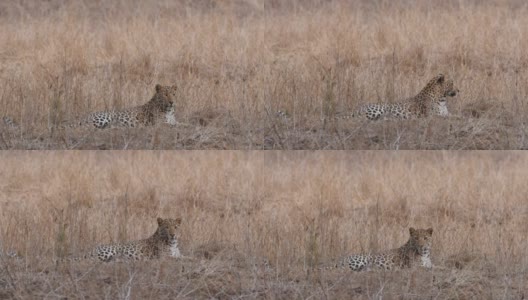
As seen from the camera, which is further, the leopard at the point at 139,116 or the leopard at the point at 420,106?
the leopard at the point at 420,106

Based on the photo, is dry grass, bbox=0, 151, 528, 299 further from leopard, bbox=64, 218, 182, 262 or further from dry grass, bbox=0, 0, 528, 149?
dry grass, bbox=0, 0, 528, 149

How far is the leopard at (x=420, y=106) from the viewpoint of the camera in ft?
40.9

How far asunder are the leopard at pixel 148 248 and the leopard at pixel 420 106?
183 centimetres

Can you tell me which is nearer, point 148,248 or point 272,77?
point 148,248

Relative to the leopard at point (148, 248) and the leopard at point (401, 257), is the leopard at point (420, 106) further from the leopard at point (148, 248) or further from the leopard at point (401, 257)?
the leopard at point (148, 248)

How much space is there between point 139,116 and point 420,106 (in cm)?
260

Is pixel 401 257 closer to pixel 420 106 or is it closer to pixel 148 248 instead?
pixel 420 106

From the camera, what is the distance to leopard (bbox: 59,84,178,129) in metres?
12.3

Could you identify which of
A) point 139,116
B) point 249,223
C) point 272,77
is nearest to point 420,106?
point 272,77

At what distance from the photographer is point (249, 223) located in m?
12.1

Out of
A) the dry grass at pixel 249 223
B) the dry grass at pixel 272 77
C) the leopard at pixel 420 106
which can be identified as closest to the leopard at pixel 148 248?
the dry grass at pixel 249 223

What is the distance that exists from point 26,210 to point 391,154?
7.59 metres

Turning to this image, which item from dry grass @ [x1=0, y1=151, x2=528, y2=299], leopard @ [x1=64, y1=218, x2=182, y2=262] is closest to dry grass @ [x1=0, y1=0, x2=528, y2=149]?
dry grass @ [x1=0, y1=151, x2=528, y2=299]

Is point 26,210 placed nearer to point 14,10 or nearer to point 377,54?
point 377,54
